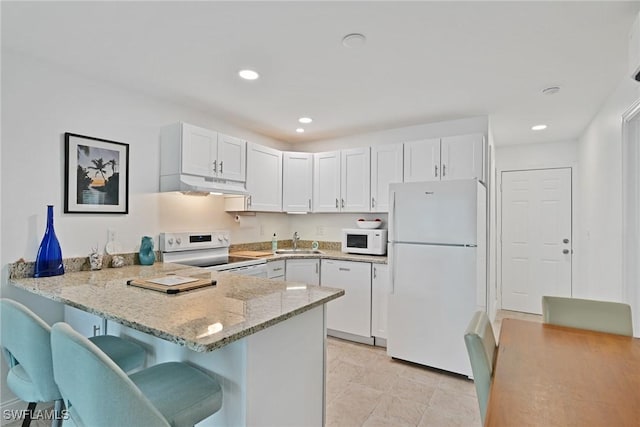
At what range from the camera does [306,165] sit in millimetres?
4109

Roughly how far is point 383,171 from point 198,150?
1986mm

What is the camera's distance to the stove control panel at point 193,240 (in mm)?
2908

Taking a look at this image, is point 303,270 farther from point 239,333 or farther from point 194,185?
point 239,333

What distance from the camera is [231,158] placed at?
3.32 m

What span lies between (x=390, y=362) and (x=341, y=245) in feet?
4.97

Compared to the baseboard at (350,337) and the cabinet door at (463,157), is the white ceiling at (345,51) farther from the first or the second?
the baseboard at (350,337)

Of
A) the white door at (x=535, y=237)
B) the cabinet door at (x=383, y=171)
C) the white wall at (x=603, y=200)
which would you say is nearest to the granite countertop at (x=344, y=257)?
the cabinet door at (x=383, y=171)

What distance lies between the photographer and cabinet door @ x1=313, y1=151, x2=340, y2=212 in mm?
3947

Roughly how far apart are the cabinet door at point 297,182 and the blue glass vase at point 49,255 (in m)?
2.30

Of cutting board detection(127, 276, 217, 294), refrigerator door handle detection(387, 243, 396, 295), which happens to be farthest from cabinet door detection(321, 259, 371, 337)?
cutting board detection(127, 276, 217, 294)

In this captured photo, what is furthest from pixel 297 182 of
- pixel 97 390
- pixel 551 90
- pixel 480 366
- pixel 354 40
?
pixel 97 390

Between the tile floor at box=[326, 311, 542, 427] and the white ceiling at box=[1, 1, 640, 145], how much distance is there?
7.94 feet

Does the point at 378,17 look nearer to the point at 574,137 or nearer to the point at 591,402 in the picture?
the point at 591,402

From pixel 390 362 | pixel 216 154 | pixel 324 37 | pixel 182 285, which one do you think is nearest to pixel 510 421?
pixel 182 285
